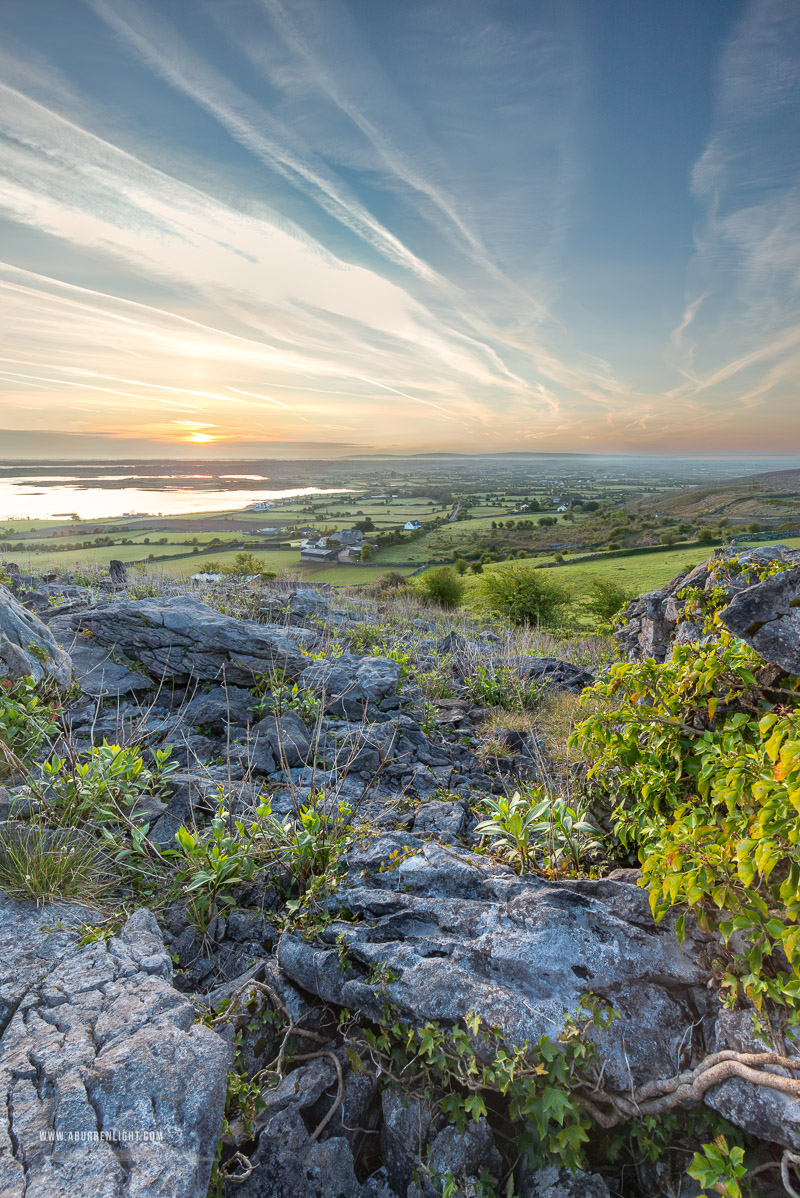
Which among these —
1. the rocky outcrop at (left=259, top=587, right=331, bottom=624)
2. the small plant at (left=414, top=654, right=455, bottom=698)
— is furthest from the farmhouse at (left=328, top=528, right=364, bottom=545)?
the small plant at (left=414, top=654, right=455, bottom=698)

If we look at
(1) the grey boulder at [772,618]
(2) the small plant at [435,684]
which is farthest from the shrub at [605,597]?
(1) the grey boulder at [772,618]

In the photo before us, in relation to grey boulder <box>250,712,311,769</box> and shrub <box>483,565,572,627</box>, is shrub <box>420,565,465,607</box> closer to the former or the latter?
shrub <box>483,565,572,627</box>

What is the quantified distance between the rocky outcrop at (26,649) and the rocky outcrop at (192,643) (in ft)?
4.16

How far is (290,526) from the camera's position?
210 ft

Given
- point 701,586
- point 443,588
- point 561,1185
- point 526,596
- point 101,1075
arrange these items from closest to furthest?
point 101,1075 < point 561,1185 < point 701,586 < point 526,596 < point 443,588

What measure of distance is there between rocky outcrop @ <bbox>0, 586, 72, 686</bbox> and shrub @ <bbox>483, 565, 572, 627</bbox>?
23.3 metres

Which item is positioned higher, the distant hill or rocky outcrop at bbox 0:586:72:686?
the distant hill

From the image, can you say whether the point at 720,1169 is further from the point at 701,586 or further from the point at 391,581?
the point at 391,581

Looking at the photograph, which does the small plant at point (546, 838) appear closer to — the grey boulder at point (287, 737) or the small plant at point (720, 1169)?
the small plant at point (720, 1169)

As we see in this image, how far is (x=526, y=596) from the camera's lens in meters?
28.8

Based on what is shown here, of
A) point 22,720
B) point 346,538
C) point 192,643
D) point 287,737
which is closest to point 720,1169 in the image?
point 287,737

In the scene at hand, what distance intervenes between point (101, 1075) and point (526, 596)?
A: 91.3 feet

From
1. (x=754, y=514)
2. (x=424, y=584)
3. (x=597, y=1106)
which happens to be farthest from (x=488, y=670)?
(x=754, y=514)

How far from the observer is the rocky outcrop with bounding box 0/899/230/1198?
6.39 ft
